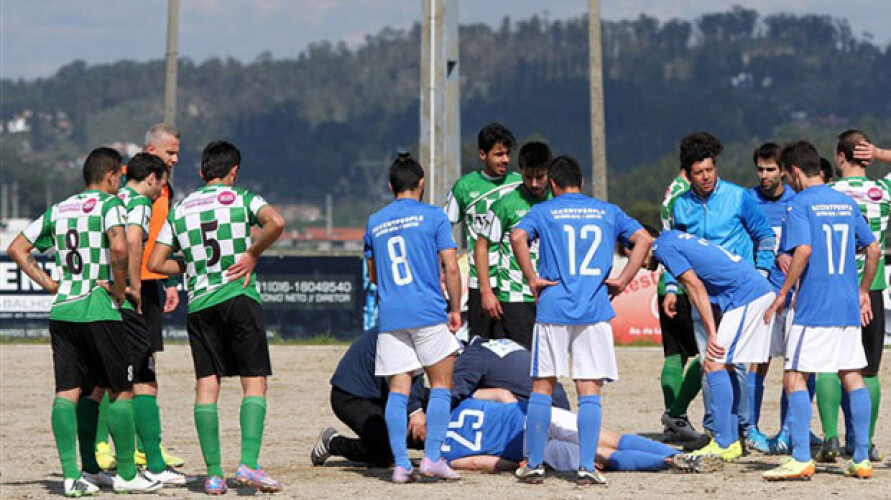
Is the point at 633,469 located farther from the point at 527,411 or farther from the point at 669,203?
the point at 669,203

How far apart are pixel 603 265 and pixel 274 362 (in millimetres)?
11764

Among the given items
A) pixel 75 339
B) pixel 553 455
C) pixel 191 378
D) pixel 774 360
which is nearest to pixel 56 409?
pixel 75 339

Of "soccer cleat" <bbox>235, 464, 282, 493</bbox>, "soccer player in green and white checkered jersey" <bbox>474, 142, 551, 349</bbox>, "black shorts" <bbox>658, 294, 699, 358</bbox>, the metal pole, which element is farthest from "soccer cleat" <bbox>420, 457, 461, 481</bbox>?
the metal pole

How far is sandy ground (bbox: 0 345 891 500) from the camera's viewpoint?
30.2 ft

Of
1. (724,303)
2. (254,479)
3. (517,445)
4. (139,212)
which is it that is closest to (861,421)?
(724,303)

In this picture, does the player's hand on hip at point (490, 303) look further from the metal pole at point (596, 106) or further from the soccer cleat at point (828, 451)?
the metal pole at point (596, 106)

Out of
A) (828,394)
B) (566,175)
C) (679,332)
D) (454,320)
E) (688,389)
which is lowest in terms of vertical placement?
(688,389)

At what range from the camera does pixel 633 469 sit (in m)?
10.0

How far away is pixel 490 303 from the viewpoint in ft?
35.0

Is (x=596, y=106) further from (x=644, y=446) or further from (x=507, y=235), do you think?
(x=644, y=446)

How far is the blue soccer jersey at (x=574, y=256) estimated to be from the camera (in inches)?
370

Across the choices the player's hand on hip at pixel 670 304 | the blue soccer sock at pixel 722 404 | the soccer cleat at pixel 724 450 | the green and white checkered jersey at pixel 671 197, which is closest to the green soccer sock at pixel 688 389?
the player's hand on hip at pixel 670 304

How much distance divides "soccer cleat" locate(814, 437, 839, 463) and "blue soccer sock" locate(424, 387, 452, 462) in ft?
8.69

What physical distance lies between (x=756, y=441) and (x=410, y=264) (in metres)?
3.23
